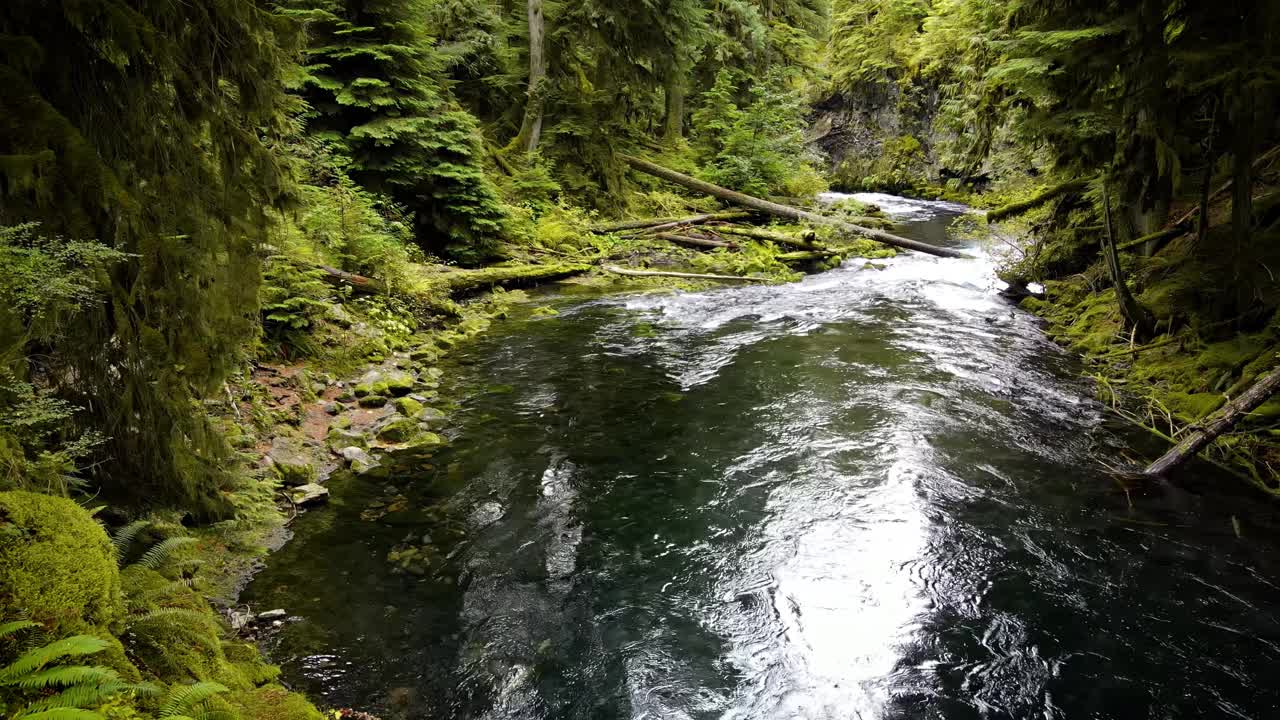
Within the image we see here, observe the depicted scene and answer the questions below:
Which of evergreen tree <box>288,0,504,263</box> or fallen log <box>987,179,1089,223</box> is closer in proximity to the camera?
fallen log <box>987,179,1089,223</box>

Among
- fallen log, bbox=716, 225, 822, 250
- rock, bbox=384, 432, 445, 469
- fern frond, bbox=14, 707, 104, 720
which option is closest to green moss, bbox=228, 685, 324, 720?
fern frond, bbox=14, 707, 104, 720

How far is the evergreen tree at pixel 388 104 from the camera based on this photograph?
11.3 metres

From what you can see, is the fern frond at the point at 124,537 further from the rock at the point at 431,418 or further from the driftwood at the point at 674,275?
the driftwood at the point at 674,275

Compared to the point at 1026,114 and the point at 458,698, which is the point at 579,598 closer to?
the point at 458,698

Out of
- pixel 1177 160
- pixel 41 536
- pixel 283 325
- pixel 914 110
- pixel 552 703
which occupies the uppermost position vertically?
pixel 914 110

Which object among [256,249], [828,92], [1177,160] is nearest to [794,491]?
[256,249]

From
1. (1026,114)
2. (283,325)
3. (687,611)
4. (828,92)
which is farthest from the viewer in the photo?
(828,92)

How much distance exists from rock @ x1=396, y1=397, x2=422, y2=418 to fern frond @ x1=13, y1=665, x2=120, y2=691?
519 centimetres

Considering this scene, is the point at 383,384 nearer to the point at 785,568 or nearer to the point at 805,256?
the point at 785,568

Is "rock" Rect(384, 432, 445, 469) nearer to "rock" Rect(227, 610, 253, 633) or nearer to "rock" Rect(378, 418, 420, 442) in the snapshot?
"rock" Rect(378, 418, 420, 442)

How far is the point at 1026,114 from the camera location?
868 centimetres

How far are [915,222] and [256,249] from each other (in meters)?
23.5

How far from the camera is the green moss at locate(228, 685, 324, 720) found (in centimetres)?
264

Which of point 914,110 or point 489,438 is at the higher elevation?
point 914,110
